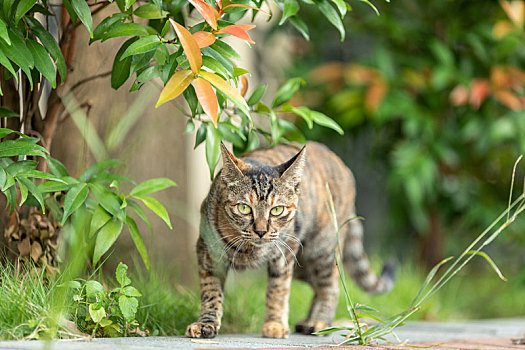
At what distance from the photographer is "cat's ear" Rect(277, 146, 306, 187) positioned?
2.63 meters

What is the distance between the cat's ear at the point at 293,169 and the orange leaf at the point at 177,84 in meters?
0.78

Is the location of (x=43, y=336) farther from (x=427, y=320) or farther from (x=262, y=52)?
(x=262, y=52)

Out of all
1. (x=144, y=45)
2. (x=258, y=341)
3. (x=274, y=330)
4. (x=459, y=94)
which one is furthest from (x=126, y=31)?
(x=459, y=94)

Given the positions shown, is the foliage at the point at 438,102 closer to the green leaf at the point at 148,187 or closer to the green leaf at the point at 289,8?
the green leaf at the point at 289,8

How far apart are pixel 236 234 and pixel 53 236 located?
2.53 ft

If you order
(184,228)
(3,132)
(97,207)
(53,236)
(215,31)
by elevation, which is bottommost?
(184,228)

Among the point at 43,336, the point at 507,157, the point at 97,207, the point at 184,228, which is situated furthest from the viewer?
the point at 507,157

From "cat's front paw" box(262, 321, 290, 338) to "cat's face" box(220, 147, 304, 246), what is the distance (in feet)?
1.29

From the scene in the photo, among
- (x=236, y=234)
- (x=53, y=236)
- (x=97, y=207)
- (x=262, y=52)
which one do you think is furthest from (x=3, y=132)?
(x=262, y=52)

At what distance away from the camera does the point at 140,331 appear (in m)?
2.37

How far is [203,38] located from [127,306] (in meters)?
0.97

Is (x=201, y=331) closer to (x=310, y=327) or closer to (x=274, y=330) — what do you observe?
(x=274, y=330)

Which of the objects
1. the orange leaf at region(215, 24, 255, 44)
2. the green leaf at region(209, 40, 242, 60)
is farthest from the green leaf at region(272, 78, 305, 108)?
the orange leaf at region(215, 24, 255, 44)

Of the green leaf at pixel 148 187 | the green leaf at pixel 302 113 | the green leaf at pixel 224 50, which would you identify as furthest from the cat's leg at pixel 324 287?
the green leaf at pixel 224 50
